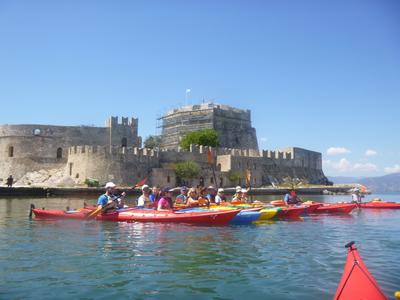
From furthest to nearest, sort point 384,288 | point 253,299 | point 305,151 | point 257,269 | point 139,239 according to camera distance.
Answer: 1. point 305,151
2. point 139,239
3. point 257,269
4. point 384,288
5. point 253,299

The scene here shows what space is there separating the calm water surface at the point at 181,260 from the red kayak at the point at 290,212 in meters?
3.01

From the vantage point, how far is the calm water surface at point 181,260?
728 centimetres

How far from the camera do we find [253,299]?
6.88 m

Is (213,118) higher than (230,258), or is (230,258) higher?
(213,118)

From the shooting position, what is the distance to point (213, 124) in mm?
64312

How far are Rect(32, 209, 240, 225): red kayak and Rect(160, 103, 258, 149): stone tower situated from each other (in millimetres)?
48472

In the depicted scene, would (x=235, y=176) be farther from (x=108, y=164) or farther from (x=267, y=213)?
(x=267, y=213)

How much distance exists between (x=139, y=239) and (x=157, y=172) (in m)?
30.9

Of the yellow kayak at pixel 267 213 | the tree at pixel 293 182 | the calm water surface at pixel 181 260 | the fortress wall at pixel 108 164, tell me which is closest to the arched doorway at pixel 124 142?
the fortress wall at pixel 108 164

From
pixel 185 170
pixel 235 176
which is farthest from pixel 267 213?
pixel 235 176

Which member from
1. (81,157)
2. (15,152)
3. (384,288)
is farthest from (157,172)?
(384,288)

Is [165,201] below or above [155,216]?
above

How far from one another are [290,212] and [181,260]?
1031 centimetres

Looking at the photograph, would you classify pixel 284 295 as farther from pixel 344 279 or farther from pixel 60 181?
pixel 60 181
